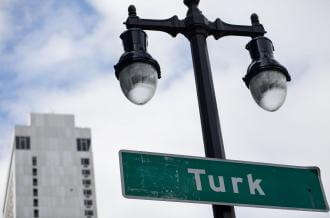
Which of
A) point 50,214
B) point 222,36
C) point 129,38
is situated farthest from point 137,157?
point 50,214

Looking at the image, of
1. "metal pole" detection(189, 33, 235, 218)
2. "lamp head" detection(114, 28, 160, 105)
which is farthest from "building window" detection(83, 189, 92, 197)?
"lamp head" detection(114, 28, 160, 105)

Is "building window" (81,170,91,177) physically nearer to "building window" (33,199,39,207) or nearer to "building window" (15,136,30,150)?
"building window" (33,199,39,207)

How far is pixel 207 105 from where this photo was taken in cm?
823

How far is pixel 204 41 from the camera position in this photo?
8.77 metres

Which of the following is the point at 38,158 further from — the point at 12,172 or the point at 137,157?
the point at 137,157

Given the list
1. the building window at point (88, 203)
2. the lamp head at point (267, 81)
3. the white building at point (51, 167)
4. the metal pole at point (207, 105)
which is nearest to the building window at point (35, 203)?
the white building at point (51, 167)

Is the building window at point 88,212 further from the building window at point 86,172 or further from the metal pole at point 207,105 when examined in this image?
the metal pole at point 207,105

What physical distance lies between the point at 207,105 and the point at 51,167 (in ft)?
404

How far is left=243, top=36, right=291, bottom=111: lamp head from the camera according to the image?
8289 mm

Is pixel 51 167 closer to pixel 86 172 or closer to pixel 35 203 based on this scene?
pixel 86 172

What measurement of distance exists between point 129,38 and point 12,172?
12890 cm

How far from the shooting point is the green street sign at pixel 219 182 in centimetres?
725

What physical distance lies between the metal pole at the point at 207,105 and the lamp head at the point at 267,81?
0.44 meters

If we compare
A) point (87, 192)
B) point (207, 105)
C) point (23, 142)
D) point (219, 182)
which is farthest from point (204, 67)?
point (23, 142)
